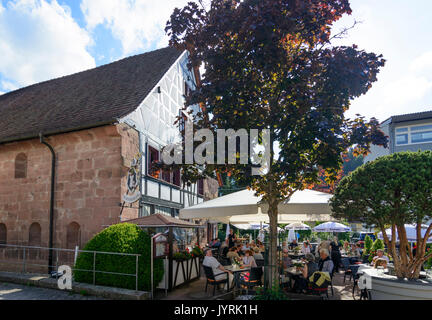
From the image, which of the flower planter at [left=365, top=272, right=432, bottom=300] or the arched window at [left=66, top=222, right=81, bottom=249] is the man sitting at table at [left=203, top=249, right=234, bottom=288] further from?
the arched window at [left=66, top=222, right=81, bottom=249]

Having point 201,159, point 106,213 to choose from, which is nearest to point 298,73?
point 201,159

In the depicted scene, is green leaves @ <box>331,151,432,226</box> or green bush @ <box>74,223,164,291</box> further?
green bush @ <box>74,223,164,291</box>

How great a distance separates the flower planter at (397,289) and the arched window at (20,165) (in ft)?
40.0

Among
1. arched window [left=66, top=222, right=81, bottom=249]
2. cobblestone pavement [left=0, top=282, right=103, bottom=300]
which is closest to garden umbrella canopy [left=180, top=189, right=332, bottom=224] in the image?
cobblestone pavement [left=0, top=282, right=103, bottom=300]

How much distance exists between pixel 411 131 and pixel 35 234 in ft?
75.9

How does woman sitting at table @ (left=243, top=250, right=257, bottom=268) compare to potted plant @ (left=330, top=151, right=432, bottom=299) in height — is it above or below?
below

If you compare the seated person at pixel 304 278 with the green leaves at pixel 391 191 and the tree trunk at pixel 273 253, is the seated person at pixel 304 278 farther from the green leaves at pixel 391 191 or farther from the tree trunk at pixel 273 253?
the green leaves at pixel 391 191

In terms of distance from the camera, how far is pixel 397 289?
18.9 feet

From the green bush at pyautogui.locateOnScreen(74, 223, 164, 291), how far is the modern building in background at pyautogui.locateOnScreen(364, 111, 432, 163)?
20.1 meters

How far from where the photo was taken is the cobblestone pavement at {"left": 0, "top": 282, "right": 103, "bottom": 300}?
7.74m

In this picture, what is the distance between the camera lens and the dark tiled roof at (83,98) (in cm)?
1202
